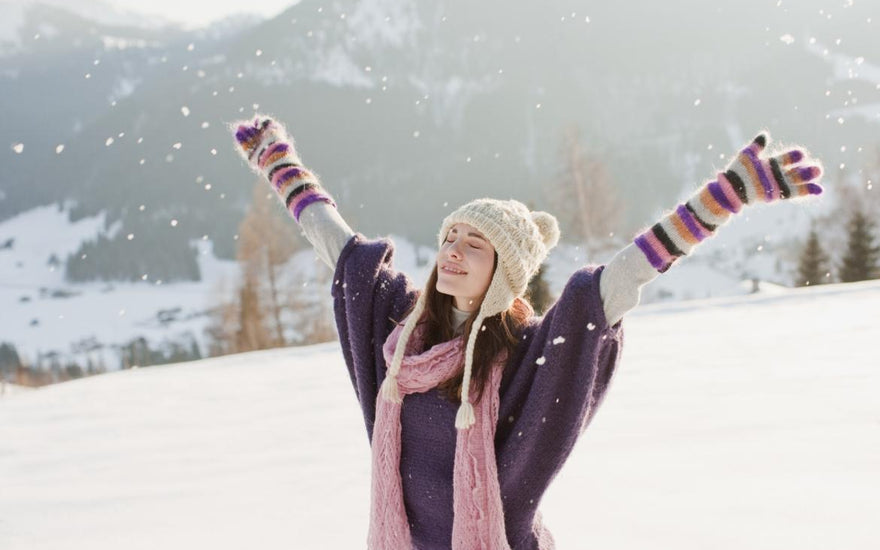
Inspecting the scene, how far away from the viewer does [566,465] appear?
123 inches

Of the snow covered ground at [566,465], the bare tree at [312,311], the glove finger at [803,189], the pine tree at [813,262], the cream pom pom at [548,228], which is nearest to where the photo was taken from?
the glove finger at [803,189]

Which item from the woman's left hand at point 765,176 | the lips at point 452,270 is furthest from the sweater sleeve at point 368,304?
the woman's left hand at point 765,176

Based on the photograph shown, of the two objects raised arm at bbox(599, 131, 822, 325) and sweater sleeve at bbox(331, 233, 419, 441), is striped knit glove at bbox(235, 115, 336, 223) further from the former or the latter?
raised arm at bbox(599, 131, 822, 325)

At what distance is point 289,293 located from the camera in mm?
18406

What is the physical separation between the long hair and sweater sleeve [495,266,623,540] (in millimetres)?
53

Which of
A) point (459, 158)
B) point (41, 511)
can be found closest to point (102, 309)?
point (459, 158)

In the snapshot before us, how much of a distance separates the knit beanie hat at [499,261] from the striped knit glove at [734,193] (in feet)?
1.02

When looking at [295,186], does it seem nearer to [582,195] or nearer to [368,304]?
[368,304]

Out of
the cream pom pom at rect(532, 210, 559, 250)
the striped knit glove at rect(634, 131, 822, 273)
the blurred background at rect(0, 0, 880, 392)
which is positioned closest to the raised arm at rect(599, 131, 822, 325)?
the striped knit glove at rect(634, 131, 822, 273)

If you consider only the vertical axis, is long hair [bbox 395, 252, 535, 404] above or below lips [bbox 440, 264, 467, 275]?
below

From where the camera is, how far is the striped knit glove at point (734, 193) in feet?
4.55

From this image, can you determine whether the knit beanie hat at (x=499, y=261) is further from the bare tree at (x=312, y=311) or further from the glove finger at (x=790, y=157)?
the bare tree at (x=312, y=311)

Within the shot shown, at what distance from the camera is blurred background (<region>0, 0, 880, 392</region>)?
8888cm

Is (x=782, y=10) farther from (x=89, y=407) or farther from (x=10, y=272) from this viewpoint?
(x=10, y=272)
